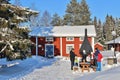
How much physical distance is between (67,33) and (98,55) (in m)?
30.4

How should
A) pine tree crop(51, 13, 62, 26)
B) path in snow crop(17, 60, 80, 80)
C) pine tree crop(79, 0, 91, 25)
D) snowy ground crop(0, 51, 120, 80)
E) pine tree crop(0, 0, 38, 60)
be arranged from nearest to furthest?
snowy ground crop(0, 51, 120, 80) < path in snow crop(17, 60, 80, 80) < pine tree crop(0, 0, 38, 60) < pine tree crop(79, 0, 91, 25) < pine tree crop(51, 13, 62, 26)

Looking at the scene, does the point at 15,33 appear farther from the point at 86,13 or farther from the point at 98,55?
the point at 86,13

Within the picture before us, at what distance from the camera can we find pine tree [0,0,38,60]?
2246cm

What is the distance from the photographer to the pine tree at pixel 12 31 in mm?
22464

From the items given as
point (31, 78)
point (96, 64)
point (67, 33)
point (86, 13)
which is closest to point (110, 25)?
point (86, 13)

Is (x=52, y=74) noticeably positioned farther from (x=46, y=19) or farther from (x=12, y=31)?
(x=46, y=19)

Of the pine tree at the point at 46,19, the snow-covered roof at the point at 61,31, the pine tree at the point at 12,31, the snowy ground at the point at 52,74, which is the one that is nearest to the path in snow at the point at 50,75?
the snowy ground at the point at 52,74

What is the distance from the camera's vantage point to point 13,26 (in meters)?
23.6

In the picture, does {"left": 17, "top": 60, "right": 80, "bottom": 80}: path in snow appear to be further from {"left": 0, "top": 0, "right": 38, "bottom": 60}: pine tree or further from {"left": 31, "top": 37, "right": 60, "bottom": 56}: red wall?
{"left": 31, "top": 37, "right": 60, "bottom": 56}: red wall

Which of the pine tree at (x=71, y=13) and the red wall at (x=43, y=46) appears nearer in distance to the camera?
the red wall at (x=43, y=46)

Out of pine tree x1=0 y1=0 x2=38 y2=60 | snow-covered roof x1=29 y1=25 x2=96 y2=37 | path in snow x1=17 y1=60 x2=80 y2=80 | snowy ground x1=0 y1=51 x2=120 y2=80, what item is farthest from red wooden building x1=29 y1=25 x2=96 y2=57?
pine tree x1=0 y1=0 x2=38 y2=60

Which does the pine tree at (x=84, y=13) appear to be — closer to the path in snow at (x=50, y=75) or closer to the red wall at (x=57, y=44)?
the red wall at (x=57, y=44)

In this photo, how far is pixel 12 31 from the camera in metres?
23.3

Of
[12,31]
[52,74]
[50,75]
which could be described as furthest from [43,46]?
[50,75]
